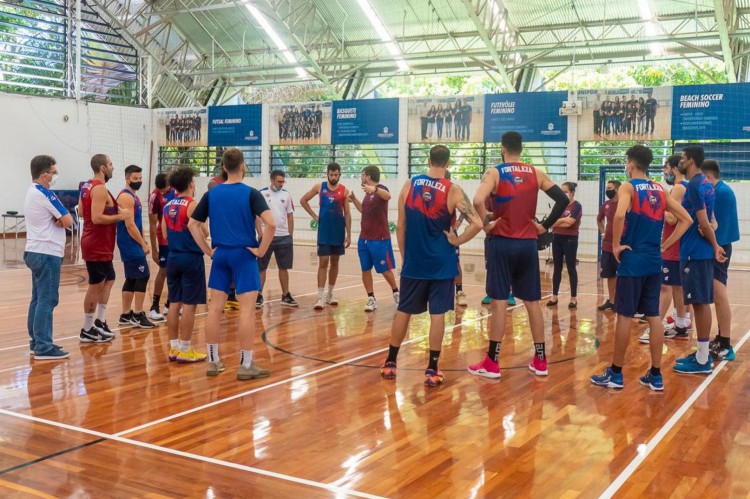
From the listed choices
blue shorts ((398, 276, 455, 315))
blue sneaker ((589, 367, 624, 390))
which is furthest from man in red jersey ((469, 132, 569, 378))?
blue sneaker ((589, 367, 624, 390))

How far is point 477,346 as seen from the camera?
7074 millimetres

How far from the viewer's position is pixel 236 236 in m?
5.53

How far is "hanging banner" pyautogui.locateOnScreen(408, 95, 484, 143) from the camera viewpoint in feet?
58.8

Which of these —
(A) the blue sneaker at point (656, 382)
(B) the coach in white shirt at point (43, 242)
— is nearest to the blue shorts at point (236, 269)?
(B) the coach in white shirt at point (43, 242)

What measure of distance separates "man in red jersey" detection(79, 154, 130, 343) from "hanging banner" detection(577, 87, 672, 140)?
12.2 metres

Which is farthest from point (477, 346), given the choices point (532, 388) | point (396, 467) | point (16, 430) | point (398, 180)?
point (398, 180)

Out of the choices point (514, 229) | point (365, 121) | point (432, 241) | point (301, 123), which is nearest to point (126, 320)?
point (432, 241)

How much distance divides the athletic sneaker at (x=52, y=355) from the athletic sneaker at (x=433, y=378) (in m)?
3.07

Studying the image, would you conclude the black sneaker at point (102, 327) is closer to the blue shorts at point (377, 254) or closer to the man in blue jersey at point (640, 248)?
the blue shorts at point (377, 254)

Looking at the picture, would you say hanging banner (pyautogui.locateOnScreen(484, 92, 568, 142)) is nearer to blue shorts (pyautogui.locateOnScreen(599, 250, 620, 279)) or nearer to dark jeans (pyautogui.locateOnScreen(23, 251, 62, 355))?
blue shorts (pyautogui.locateOnScreen(599, 250, 620, 279))

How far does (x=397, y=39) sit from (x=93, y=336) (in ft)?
49.1

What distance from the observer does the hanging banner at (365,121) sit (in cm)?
1909

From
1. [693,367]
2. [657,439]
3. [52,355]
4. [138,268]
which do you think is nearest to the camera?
[657,439]

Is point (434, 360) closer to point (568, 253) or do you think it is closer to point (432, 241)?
point (432, 241)
